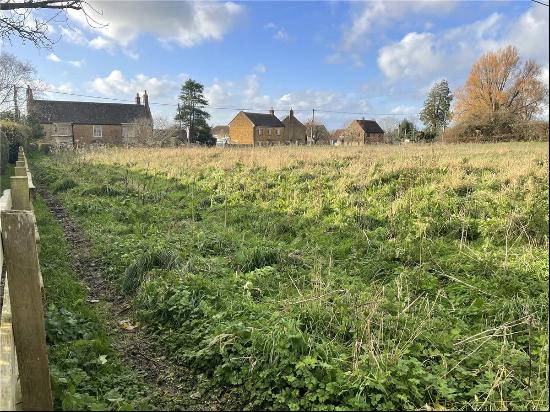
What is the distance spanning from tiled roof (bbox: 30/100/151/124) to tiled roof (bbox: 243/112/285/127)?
57.2ft

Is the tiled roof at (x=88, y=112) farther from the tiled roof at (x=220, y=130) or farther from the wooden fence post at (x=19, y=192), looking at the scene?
the wooden fence post at (x=19, y=192)

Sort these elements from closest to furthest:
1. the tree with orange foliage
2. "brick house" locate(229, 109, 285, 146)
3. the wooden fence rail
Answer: the wooden fence rail → the tree with orange foliage → "brick house" locate(229, 109, 285, 146)

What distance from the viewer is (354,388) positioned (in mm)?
3148

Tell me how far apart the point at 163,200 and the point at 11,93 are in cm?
3516

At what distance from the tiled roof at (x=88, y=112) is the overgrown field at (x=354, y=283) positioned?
51437 mm

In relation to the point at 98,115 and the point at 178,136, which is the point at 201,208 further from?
the point at 98,115

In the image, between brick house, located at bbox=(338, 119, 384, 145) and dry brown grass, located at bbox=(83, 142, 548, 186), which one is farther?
brick house, located at bbox=(338, 119, 384, 145)

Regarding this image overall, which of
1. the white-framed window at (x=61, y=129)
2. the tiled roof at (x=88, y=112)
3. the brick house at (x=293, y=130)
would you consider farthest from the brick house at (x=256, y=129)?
A: the white-framed window at (x=61, y=129)

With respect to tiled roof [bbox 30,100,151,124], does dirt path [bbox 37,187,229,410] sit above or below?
below

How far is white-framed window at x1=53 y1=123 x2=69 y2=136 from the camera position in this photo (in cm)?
5541

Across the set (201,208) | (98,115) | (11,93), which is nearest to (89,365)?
(201,208)

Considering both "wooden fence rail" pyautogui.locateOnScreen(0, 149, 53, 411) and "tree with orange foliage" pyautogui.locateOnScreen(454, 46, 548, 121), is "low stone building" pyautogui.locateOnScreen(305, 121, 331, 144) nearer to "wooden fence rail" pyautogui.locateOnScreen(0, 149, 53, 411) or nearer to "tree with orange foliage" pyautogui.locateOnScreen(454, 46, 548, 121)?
"tree with orange foliage" pyautogui.locateOnScreen(454, 46, 548, 121)

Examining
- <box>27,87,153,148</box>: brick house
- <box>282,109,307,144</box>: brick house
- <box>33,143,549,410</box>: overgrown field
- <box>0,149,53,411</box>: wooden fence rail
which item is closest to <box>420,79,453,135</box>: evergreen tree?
<box>282,109,307,144</box>: brick house

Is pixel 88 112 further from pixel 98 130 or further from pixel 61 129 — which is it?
pixel 61 129
